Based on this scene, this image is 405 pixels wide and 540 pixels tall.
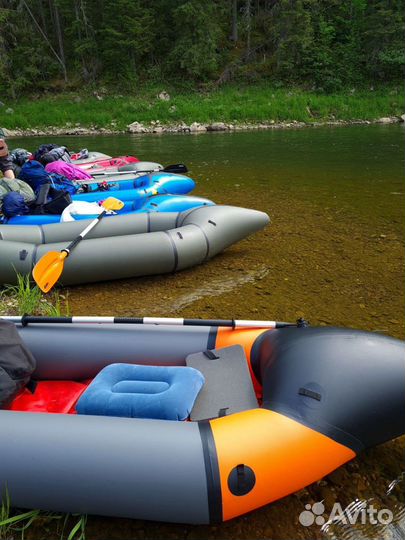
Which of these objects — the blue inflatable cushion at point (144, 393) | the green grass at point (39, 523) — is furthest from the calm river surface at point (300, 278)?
the blue inflatable cushion at point (144, 393)

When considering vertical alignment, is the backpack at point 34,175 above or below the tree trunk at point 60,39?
below

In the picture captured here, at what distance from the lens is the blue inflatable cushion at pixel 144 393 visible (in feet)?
5.37

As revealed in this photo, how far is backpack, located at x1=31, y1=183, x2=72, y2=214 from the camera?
4.25m

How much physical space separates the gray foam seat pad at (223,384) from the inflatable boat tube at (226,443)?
0.7 inches

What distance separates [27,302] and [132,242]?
3.15 feet

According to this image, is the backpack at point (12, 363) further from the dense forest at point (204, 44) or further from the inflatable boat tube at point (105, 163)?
the dense forest at point (204, 44)

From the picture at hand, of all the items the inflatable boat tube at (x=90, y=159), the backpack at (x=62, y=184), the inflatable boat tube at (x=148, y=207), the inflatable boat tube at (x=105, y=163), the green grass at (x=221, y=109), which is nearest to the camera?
the inflatable boat tube at (x=148, y=207)

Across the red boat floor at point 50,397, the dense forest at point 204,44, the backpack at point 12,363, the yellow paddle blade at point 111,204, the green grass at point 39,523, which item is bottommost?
the green grass at point 39,523

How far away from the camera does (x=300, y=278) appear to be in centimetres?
354

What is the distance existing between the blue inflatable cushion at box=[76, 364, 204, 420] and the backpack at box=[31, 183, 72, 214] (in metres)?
2.80

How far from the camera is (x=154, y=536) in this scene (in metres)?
1.49

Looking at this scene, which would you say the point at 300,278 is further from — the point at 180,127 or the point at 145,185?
the point at 180,127

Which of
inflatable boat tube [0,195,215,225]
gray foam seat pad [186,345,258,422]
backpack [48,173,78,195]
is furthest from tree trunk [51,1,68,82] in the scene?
gray foam seat pad [186,345,258,422]

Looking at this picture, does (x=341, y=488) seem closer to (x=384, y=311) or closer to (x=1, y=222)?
(x=384, y=311)
